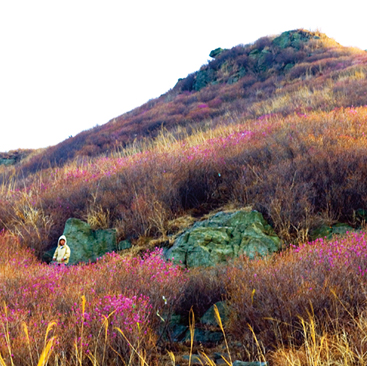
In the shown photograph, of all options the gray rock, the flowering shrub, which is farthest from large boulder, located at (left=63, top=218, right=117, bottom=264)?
the flowering shrub

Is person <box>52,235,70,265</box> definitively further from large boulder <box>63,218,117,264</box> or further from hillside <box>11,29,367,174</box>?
hillside <box>11,29,367,174</box>

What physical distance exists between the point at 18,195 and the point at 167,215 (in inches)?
179

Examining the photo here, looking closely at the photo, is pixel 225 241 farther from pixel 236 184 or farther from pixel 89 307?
pixel 89 307

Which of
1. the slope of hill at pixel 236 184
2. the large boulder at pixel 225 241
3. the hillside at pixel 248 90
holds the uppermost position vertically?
the hillside at pixel 248 90

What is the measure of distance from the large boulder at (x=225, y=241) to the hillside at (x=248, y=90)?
6437 millimetres

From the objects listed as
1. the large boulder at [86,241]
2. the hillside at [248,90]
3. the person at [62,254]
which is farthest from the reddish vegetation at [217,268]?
the hillside at [248,90]

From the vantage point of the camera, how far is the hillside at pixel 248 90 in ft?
40.3

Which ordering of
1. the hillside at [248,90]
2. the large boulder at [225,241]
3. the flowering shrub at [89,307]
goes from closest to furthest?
the flowering shrub at [89,307], the large boulder at [225,241], the hillside at [248,90]

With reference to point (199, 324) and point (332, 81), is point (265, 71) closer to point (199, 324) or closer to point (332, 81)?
point (332, 81)

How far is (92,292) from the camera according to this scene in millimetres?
3062

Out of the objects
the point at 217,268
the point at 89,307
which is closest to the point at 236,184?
the point at 217,268

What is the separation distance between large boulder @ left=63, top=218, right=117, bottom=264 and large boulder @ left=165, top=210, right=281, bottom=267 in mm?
1293

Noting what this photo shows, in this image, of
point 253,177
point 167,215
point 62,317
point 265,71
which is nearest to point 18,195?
point 167,215

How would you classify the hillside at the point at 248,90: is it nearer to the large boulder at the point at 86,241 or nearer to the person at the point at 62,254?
the large boulder at the point at 86,241
